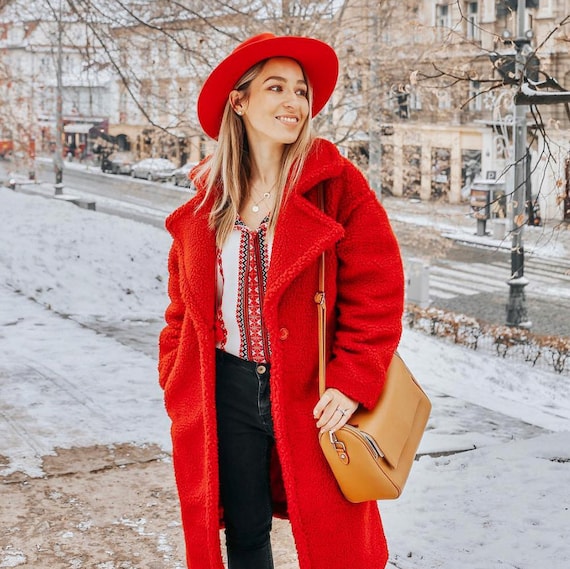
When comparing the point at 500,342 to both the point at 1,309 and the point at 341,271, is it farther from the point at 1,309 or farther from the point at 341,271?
the point at 341,271

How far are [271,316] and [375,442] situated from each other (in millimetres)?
397

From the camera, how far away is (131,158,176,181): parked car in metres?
33.9

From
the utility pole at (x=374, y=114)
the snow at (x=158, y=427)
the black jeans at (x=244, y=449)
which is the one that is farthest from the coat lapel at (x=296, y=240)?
the utility pole at (x=374, y=114)

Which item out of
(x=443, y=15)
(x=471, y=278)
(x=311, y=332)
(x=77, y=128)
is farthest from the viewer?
(x=77, y=128)

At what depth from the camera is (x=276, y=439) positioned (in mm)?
2393

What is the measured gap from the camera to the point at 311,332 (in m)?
2.39

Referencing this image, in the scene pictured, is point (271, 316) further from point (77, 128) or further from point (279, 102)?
point (77, 128)

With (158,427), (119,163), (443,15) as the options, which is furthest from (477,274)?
(158,427)

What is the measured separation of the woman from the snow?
43.4 inches

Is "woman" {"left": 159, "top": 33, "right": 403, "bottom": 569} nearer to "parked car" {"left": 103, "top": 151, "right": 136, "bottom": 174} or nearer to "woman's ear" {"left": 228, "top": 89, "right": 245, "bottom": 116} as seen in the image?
"woman's ear" {"left": 228, "top": 89, "right": 245, "bottom": 116}

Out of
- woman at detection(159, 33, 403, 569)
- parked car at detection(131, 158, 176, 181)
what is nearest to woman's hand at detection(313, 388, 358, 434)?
woman at detection(159, 33, 403, 569)

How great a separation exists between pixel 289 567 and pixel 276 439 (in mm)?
1218

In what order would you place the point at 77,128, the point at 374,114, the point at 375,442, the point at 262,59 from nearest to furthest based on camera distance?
the point at 375,442, the point at 262,59, the point at 374,114, the point at 77,128

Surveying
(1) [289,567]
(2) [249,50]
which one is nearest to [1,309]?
(1) [289,567]
